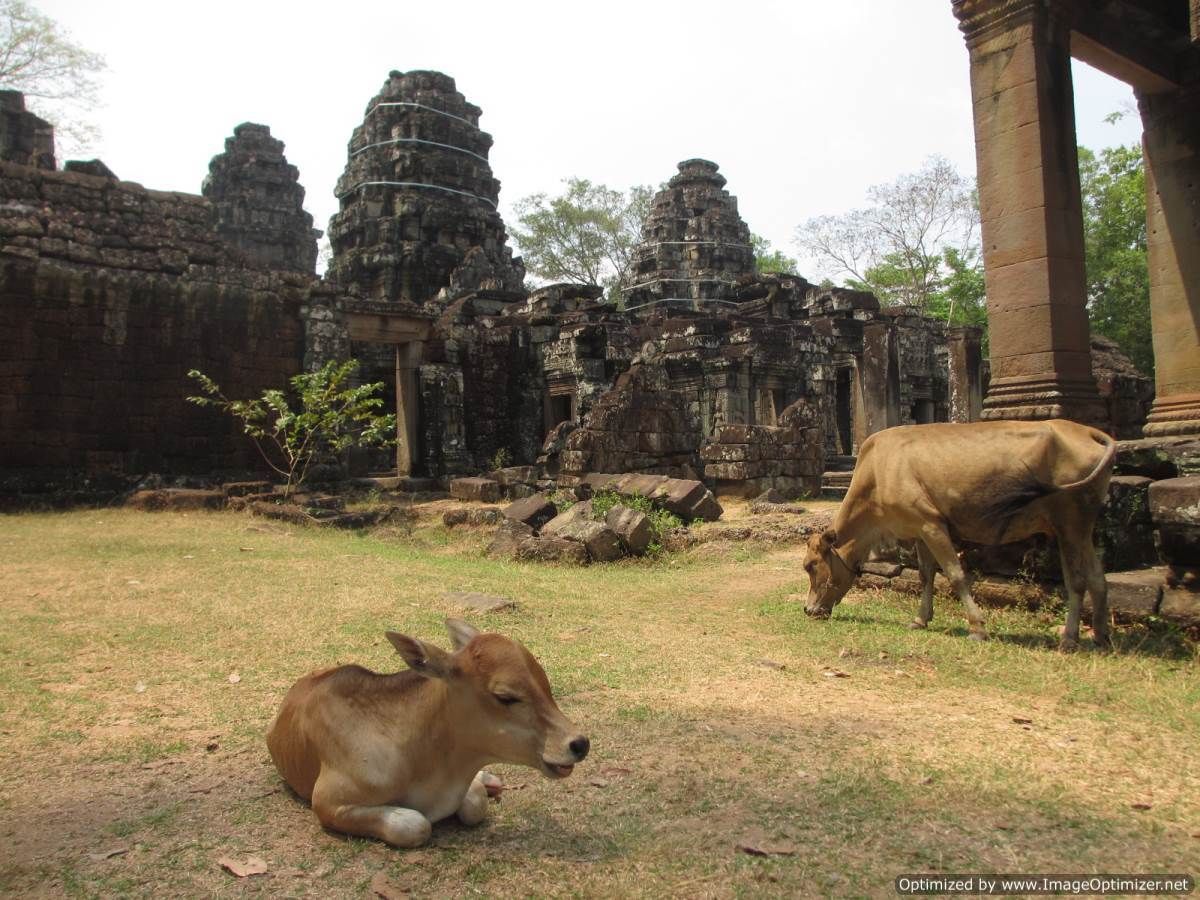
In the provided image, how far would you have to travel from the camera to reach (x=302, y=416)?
538 inches

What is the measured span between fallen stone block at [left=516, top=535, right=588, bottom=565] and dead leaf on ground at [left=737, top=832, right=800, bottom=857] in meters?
6.56

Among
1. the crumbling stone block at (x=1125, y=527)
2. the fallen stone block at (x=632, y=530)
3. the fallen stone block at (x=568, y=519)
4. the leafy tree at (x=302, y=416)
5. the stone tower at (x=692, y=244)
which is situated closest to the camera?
the crumbling stone block at (x=1125, y=527)

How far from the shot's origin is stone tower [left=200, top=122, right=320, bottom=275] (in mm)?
29047

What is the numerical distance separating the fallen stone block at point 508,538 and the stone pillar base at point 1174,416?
20.3 feet

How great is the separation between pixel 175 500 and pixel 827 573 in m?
9.65

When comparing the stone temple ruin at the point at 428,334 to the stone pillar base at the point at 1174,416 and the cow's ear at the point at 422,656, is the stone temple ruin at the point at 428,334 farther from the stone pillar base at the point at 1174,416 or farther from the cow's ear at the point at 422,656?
the cow's ear at the point at 422,656

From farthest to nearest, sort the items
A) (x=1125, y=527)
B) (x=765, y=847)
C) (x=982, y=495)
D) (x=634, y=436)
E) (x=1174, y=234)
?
1. (x=634, y=436)
2. (x=1174, y=234)
3. (x=1125, y=527)
4. (x=982, y=495)
5. (x=765, y=847)

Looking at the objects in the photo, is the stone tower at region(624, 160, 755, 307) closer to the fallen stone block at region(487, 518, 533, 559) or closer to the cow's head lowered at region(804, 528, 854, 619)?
the fallen stone block at region(487, 518, 533, 559)

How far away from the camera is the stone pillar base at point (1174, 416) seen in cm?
679

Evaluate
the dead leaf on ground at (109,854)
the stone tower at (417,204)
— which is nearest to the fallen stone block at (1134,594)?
the dead leaf on ground at (109,854)

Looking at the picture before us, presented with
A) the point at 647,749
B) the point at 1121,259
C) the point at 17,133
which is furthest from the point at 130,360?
the point at 1121,259

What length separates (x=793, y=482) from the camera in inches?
625

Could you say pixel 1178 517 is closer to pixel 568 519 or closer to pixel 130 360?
pixel 568 519

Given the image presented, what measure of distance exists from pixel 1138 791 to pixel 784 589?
449 cm
